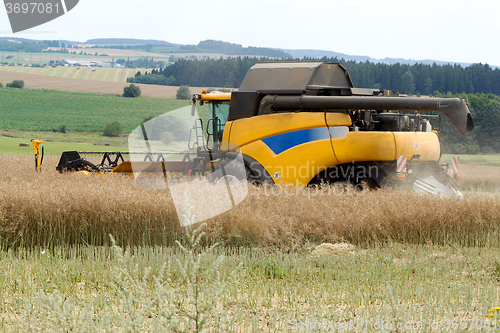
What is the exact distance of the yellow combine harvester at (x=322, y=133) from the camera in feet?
25.0

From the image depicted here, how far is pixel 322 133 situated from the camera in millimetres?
7781

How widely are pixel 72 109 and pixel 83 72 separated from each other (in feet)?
89.0

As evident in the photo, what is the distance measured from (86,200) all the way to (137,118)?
4164cm

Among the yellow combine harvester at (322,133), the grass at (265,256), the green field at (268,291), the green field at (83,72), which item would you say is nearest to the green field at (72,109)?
the green field at (83,72)

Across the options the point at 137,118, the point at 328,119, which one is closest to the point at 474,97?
the point at 137,118

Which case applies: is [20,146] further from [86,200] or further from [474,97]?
[474,97]

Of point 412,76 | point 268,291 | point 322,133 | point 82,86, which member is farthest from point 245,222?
point 82,86

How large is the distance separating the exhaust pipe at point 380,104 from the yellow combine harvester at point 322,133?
16 mm

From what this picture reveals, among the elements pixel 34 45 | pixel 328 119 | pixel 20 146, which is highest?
pixel 34 45

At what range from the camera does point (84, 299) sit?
439 centimetres

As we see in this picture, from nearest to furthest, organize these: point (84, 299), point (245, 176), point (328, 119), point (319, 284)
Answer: point (84, 299), point (319, 284), point (328, 119), point (245, 176)

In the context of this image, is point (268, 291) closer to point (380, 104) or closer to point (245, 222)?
point (245, 222)

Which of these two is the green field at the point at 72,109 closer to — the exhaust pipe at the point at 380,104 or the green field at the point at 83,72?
the green field at the point at 83,72

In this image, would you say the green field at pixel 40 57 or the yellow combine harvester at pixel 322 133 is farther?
the green field at pixel 40 57
